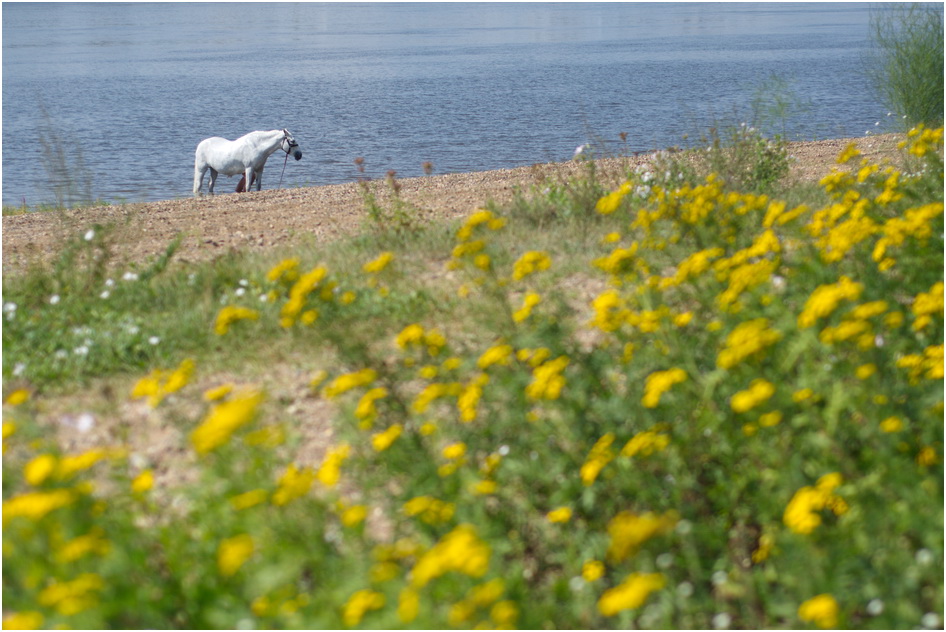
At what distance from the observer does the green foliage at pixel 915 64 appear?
1251 cm

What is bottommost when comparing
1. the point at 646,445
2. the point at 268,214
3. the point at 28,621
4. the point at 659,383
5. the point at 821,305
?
the point at 268,214

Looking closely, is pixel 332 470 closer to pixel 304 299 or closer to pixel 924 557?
pixel 304 299

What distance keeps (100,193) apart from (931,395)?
663 inches

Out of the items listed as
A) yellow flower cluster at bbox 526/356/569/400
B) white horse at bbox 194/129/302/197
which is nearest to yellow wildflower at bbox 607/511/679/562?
yellow flower cluster at bbox 526/356/569/400

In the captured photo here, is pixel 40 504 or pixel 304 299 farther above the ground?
pixel 304 299

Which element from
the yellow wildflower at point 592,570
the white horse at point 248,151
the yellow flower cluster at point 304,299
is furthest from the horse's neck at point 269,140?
the yellow wildflower at point 592,570

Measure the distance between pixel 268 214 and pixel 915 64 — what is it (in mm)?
8235

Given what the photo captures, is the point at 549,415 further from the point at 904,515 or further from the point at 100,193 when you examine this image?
the point at 100,193

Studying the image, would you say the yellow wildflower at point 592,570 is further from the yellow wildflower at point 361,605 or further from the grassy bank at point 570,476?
the yellow wildflower at point 361,605

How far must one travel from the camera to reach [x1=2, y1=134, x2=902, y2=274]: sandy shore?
894 cm

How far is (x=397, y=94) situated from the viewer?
105 ft

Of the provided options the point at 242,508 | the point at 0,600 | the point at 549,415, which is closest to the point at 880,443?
the point at 549,415

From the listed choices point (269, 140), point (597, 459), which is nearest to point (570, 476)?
point (597, 459)

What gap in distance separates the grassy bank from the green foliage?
28.4ft
